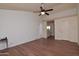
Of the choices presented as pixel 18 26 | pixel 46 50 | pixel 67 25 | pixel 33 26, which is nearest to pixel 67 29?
pixel 67 25

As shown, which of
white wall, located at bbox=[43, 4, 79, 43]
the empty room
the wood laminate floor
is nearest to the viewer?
the wood laminate floor

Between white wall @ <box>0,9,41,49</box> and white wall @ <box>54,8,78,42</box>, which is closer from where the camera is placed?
white wall @ <box>0,9,41,49</box>

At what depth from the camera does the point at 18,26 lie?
7.07m

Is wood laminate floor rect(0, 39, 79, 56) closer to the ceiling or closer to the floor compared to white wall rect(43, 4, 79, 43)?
closer to the floor

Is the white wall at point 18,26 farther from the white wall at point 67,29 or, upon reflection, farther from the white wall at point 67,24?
the white wall at point 67,29

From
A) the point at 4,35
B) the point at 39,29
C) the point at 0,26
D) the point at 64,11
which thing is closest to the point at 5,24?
the point at 0,26

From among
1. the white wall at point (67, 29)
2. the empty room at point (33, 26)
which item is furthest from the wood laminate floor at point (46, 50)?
the white wall at point (67, 29)

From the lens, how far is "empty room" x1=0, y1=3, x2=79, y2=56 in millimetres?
5864

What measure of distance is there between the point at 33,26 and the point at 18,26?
5.76 ft

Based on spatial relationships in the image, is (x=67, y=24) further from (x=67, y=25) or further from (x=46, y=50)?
(x=46, y=50)

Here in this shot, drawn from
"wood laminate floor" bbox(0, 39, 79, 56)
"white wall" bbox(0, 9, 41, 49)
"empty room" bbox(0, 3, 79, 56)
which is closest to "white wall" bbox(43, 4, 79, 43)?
"empty room" bbox(0, 3, 79, 56)

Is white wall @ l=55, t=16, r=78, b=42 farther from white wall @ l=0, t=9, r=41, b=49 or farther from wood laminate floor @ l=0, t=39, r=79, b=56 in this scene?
white wall @ l=0, t=9, r=41, b=49

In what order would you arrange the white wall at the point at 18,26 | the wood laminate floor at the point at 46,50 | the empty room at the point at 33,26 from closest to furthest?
the wood laminate floor at the point at 46,50 → the empty room at the point at 33,26 → the white wall at the point at 18,26

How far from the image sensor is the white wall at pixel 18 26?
6263 mm
